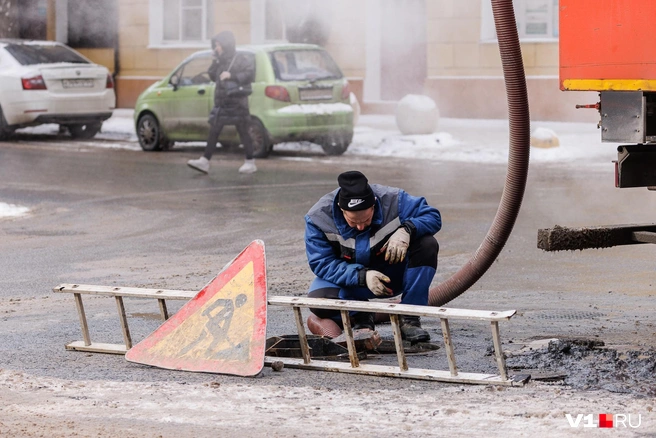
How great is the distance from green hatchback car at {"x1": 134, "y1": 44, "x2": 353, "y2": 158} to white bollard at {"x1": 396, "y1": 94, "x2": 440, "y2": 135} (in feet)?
5.22

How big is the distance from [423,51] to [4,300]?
14631 mm

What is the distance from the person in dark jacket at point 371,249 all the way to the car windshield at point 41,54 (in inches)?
492

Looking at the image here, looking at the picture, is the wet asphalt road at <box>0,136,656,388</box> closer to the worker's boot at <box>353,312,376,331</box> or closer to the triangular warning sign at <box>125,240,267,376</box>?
the triangular warning sign at <box>125,240,267,376</box>

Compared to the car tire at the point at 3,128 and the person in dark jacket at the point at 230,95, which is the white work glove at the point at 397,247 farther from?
the car tire at the point at 3,128

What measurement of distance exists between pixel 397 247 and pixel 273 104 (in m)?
9.52

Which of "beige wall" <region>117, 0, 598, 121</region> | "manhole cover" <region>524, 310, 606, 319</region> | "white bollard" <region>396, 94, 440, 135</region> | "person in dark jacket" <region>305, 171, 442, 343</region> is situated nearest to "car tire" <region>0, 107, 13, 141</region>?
"beige wall" <region>117, 0, 598, 121</region>

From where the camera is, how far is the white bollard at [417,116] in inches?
656

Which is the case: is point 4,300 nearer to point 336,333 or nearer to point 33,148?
point 336,333

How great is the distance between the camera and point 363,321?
18.4 ft

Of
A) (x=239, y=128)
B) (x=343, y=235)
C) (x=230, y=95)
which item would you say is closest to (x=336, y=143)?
(x=239, y=128)

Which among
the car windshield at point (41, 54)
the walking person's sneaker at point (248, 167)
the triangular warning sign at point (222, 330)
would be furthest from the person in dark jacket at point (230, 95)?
the triangular warning sign at point (222, 330)

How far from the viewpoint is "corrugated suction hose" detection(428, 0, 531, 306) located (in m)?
5.47

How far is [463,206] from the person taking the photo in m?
10.2

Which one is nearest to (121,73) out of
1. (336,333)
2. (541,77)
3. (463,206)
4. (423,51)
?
(423,51)
